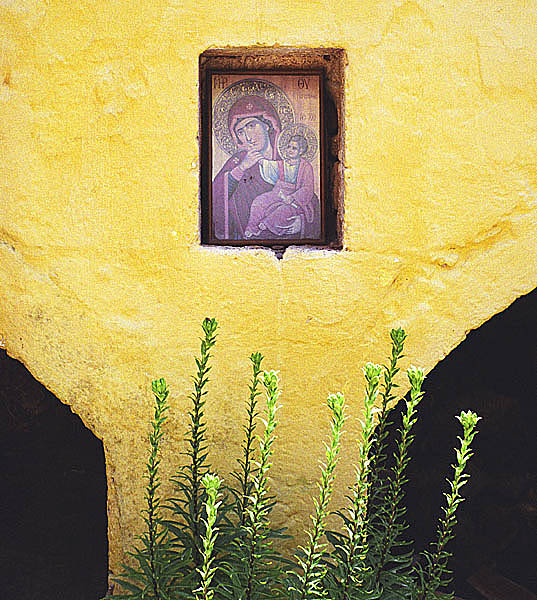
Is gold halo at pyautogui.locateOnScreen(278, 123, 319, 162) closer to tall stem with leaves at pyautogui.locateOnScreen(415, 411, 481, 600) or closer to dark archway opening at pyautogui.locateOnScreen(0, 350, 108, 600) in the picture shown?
tall stem with leaves at pyautogui.locateOnScreen(415, 411, 481, 600)

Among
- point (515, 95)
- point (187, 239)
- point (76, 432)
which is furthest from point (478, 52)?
point (76, 432)

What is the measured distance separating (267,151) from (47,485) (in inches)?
83.9

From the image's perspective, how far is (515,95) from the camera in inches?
78.0

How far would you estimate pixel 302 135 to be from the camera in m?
2.16

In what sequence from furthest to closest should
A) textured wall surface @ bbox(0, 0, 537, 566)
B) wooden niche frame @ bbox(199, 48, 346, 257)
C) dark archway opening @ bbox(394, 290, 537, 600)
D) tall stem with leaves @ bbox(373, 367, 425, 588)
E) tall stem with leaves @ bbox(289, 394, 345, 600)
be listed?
dark archway opening @ bbox(394, 290, 537, 600)
wooden niche frame @ bbox(199, 48, 346, 257)
textured wall surface @ bbox(0, 0, 537, 566)
tall stem with leaves @ bbox(373, 367, 425, 588)
tall stem with leaves @ bbox(289, 394, 345, 600)

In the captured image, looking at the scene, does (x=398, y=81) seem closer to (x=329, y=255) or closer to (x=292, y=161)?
(x=292, y=161)

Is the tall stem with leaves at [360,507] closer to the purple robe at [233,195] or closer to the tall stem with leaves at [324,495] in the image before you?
the tall stem with leaves at [324,495]

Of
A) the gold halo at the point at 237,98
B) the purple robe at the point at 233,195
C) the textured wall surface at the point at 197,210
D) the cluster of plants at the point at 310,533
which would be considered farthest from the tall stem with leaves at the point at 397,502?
the gold halo at the point at 237,98

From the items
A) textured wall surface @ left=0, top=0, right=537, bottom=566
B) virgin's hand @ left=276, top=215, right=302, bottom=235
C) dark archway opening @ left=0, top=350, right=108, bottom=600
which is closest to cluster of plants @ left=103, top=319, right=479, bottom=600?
textured wall surface @ left=0, top=0, right=537, bottom=566

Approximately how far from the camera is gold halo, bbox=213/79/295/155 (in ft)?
7.00

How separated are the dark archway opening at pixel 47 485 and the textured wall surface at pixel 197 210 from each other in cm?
132

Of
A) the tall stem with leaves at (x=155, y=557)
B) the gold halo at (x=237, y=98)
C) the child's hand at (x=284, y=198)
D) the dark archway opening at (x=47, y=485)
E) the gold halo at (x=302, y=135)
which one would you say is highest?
the gold halo at (x=237, y=98)

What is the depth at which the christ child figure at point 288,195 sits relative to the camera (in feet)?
7.04

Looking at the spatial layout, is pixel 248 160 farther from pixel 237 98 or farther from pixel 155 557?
pixel 155 557
